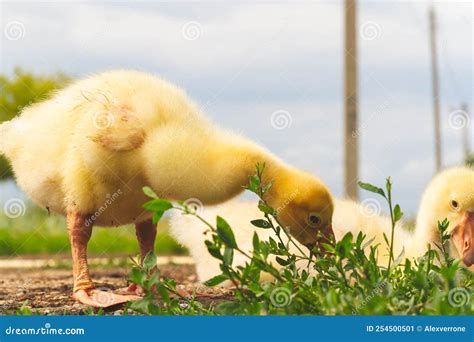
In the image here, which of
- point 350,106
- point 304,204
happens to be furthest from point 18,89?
point 304,204

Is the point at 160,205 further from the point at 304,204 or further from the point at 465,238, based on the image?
the point at 465,238

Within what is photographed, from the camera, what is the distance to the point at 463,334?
2197mm

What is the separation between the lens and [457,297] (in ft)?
7.46

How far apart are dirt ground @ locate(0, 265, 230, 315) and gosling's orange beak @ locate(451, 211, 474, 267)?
1.14 metres

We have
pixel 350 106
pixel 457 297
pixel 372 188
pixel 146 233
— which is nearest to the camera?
pixel 457 297

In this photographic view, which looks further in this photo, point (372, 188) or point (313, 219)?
point (313, 219)

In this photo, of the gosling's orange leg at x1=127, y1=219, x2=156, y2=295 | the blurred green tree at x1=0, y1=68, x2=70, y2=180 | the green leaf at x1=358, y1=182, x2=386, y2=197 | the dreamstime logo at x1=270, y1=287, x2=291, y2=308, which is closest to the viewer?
the dreamstime logo at x1=270, y1=287, x2=291, y2=308

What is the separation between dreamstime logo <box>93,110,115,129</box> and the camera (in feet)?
11.1

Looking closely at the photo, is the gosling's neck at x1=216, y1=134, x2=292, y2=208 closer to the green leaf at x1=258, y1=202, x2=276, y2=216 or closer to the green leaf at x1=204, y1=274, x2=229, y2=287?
the green leaf at x1=258, y1=202, x2=276, y2=216

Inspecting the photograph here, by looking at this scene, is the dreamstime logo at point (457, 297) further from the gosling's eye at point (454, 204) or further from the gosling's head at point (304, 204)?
the gosling's eye at point (454, 204)


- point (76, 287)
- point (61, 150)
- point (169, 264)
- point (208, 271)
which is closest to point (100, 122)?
point (61, 150)

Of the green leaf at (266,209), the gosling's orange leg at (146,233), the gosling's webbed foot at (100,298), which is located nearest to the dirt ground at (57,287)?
the gosling's webbed foot at (100,298)
